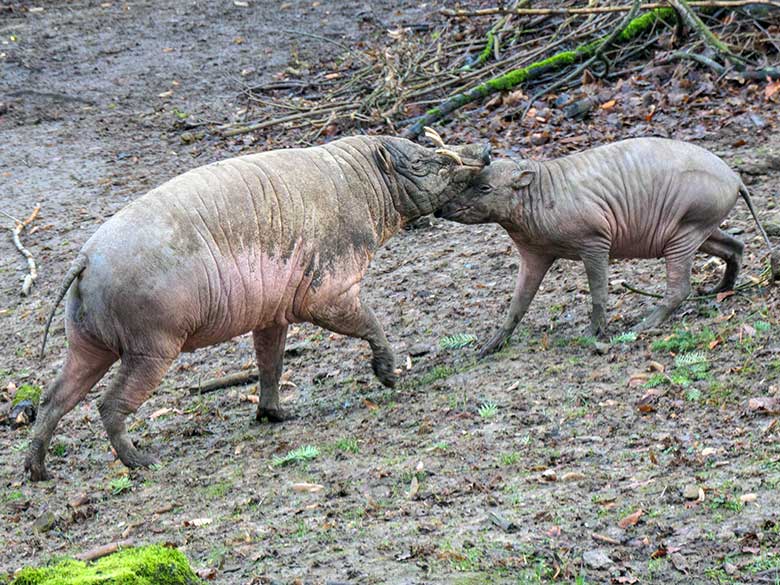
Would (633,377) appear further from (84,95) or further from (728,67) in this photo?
(84,95)

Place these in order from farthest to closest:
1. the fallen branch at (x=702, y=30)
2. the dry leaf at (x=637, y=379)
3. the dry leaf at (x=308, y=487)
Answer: the fallen branch at (x=702, y=30) < the dry leaf at (x=637, y=379) < the dry leaf at (x=308, y=487)

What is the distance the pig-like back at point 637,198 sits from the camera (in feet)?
26.4

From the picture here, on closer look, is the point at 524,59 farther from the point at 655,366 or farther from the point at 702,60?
the point at 655,366

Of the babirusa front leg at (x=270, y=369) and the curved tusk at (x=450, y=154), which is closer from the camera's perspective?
the babirusa front leg at (x=270, y=369)

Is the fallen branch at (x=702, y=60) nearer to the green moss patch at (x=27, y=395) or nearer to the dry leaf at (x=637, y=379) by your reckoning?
the dry leaf at (x=637, y=379)

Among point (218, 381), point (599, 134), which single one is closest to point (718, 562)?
point (218, 381)

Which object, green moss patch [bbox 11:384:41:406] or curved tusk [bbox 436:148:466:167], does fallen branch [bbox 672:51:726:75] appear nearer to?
curved tusk [bbox 436:148:466:167]

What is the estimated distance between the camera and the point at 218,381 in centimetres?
874

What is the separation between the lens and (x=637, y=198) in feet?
26.6

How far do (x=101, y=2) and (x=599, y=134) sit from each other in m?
13.1

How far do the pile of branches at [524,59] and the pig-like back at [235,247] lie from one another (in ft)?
15.4

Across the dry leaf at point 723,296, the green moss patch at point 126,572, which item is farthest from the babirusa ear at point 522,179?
the green moss patch at point 126,572

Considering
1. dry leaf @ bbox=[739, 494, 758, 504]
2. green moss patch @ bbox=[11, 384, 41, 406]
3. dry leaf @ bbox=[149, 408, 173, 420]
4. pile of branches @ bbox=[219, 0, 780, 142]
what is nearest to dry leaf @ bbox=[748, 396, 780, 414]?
dry leaf @ bbox=[739, 494, 758, 504]

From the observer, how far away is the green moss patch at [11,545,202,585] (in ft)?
13.2
